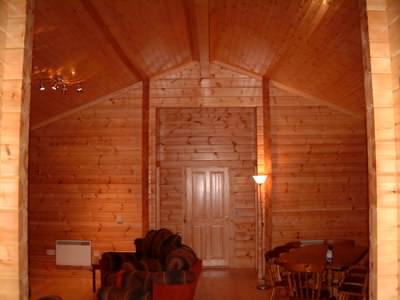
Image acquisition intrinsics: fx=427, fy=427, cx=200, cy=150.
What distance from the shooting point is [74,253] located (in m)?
A: 7.45

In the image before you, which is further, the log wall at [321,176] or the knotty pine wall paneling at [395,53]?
the log wall at [321,176]

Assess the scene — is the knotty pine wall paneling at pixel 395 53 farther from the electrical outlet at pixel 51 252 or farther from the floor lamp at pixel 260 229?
the electrical outlet at pixel 51 252

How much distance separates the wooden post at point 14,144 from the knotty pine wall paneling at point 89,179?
17.4 ft

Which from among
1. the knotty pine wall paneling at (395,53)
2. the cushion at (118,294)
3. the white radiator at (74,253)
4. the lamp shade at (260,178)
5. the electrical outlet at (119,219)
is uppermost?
the knotty pine wall paneling at (395,53)

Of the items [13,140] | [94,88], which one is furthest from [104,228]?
[13,140]

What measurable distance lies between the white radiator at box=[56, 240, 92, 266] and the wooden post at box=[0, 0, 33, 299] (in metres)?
5.45

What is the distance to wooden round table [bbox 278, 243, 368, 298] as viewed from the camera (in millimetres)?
4789

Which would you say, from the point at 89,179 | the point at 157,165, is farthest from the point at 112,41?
the point at 89,179

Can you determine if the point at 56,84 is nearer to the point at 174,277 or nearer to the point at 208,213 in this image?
the point at 174,277

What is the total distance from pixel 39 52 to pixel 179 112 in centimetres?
344

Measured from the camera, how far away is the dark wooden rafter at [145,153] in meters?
7.36

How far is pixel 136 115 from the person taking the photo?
7578 millimetres

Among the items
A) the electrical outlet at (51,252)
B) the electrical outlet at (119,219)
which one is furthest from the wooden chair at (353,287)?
the electrical outlet at (51,252)

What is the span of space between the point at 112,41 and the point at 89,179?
2913mm
